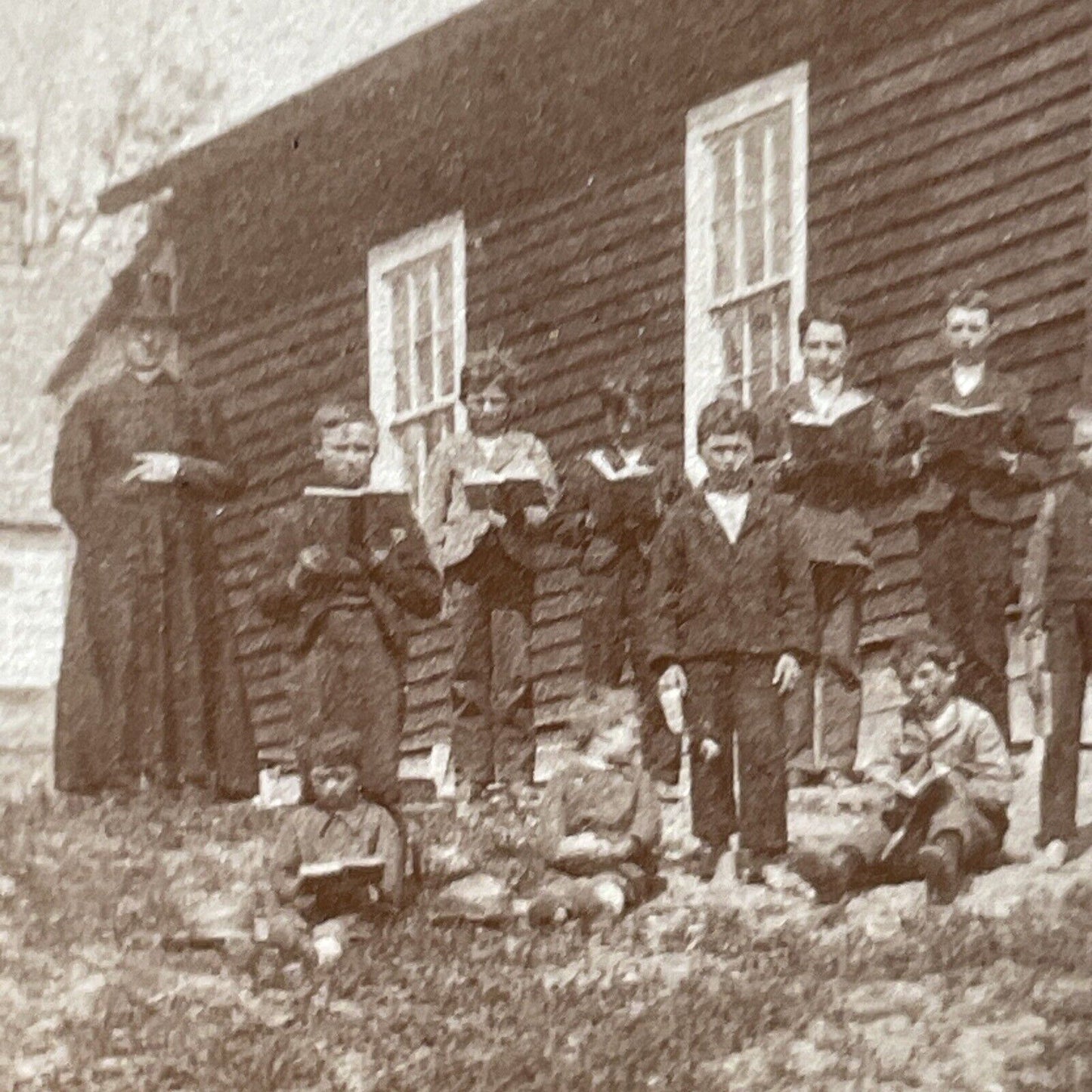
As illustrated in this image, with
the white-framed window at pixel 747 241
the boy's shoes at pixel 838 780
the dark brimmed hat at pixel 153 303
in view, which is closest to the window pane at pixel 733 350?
the white-framed window at pixel 747 241

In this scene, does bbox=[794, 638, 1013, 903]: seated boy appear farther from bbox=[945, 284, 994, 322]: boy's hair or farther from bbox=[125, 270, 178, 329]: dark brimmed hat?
bbox=[125, 270, 178, 329]: dark brimmed hat

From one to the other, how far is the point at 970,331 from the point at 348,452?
1723mm

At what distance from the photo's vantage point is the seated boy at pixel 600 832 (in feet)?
21.3

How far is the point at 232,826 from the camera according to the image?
695 centimetres

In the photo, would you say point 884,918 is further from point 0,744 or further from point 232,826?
point 0,744

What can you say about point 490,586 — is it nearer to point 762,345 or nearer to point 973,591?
point 762,345

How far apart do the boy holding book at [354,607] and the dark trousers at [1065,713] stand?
1.65 meters

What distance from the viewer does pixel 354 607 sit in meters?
6.91

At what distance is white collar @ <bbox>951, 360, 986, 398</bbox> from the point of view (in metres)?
6.42

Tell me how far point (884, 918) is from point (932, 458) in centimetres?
Result: 113

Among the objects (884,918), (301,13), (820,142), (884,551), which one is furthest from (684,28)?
(884,918)

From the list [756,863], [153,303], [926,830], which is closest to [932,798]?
[926,830]

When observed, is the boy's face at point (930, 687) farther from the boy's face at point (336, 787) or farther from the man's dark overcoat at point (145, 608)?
the man's dark overcoat at point (145, 608)

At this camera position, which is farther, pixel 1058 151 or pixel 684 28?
pixel 684 28
